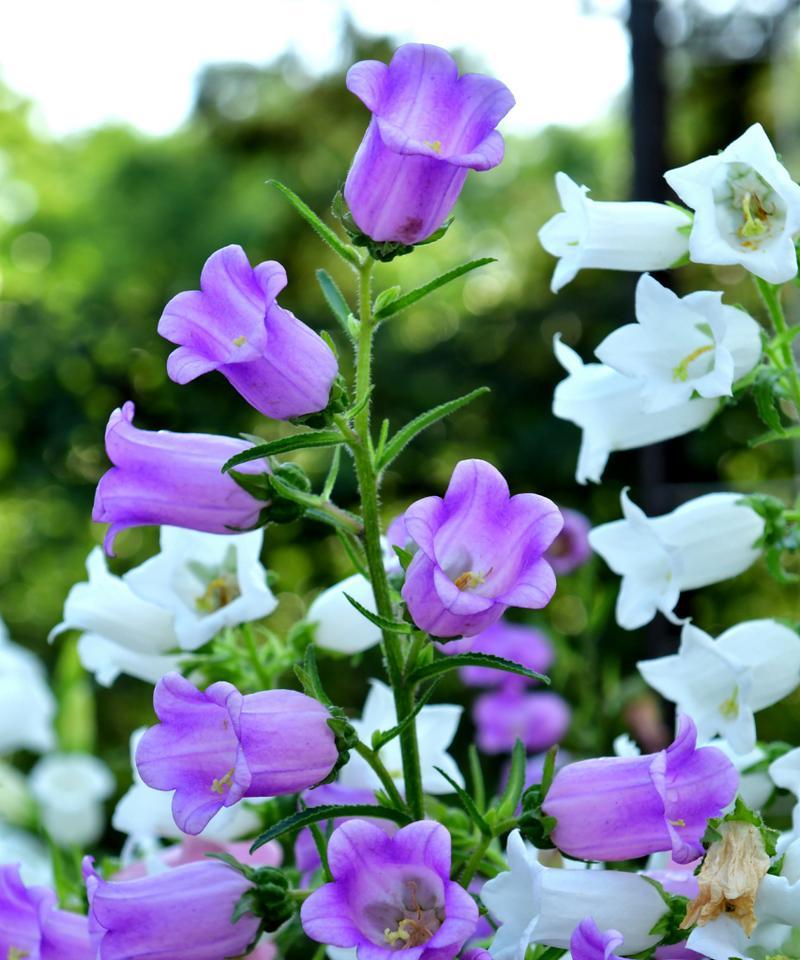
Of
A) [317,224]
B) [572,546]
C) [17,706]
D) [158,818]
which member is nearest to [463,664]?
[317,224]

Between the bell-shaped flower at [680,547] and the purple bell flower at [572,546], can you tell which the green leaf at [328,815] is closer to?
the bell-shaped flower at [680,547]

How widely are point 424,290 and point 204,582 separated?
0.21m

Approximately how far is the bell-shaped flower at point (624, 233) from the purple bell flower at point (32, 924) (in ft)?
1.07

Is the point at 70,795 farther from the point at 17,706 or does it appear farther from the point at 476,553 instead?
the point at 476,553

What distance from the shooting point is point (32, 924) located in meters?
0.50

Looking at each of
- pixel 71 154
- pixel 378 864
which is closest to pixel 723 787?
pixel 378 864

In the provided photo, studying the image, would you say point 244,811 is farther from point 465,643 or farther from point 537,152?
point 537,152

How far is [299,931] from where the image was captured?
537 mm

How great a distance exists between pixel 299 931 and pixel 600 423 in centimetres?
26

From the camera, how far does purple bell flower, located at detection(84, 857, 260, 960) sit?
1.46 feet

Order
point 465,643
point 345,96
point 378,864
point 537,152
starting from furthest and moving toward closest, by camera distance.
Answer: point 537,152, point 345,96, point 465,643, point 378,864

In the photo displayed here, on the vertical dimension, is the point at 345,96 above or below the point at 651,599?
below

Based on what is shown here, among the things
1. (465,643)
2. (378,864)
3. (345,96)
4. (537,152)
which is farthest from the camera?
(537,152)

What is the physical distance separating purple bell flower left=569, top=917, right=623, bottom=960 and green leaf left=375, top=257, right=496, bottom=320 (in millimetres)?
214
